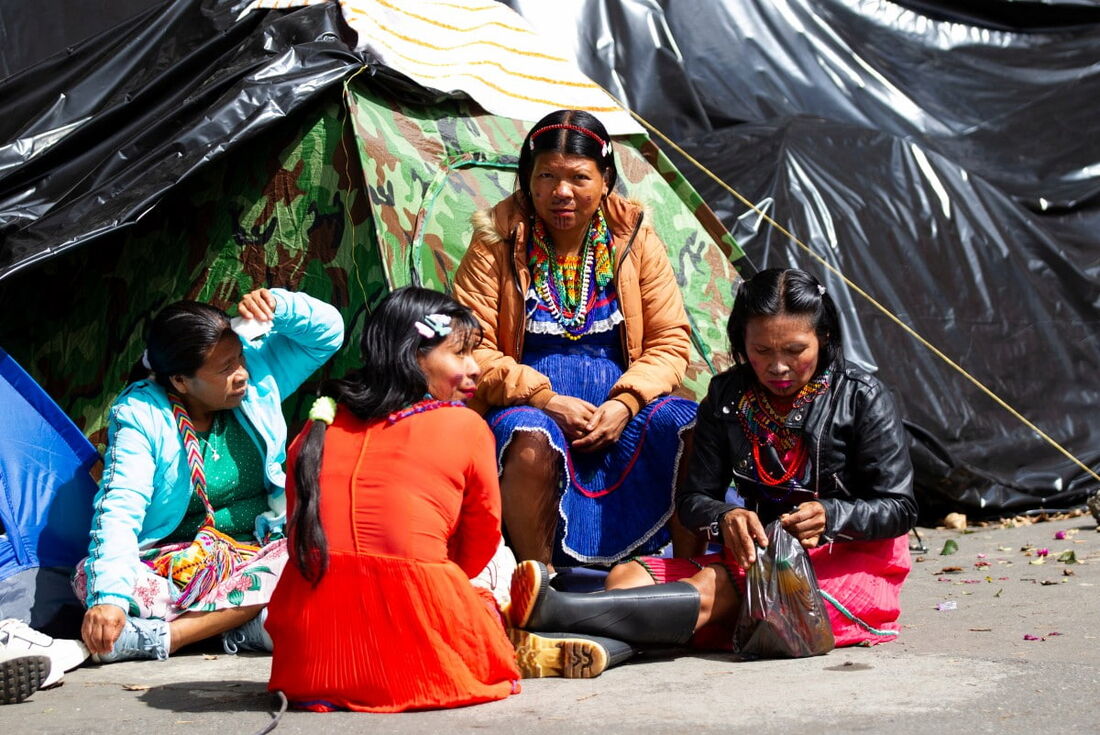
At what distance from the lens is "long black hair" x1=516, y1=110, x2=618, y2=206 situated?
4.29 meters

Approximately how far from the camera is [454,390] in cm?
330

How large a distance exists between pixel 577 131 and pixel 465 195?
71 cm

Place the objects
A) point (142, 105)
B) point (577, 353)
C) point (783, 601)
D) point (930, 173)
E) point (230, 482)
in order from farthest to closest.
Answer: point (930, 173) < point (142, 105) < point (577, 353) < point (230, 482) < point (783, 601)

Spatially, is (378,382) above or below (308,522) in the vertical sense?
above

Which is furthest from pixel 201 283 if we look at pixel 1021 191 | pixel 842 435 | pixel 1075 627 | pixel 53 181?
pixel 1021 191

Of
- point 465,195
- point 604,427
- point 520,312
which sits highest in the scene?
point 465,195

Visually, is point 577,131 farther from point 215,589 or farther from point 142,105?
point 215,589

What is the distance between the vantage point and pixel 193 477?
386 cm

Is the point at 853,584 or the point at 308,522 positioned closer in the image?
the point at 308,522

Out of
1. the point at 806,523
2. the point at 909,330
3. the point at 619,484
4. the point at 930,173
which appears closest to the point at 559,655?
the point at 806,523

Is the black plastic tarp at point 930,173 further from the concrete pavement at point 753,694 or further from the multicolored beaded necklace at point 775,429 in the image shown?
the multicolored beaded necklace at point 775,429

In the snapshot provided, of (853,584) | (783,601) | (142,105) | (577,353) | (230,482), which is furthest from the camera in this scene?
(142,105)

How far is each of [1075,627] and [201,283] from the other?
286 cm

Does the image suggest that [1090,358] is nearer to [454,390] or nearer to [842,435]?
[842,435]
